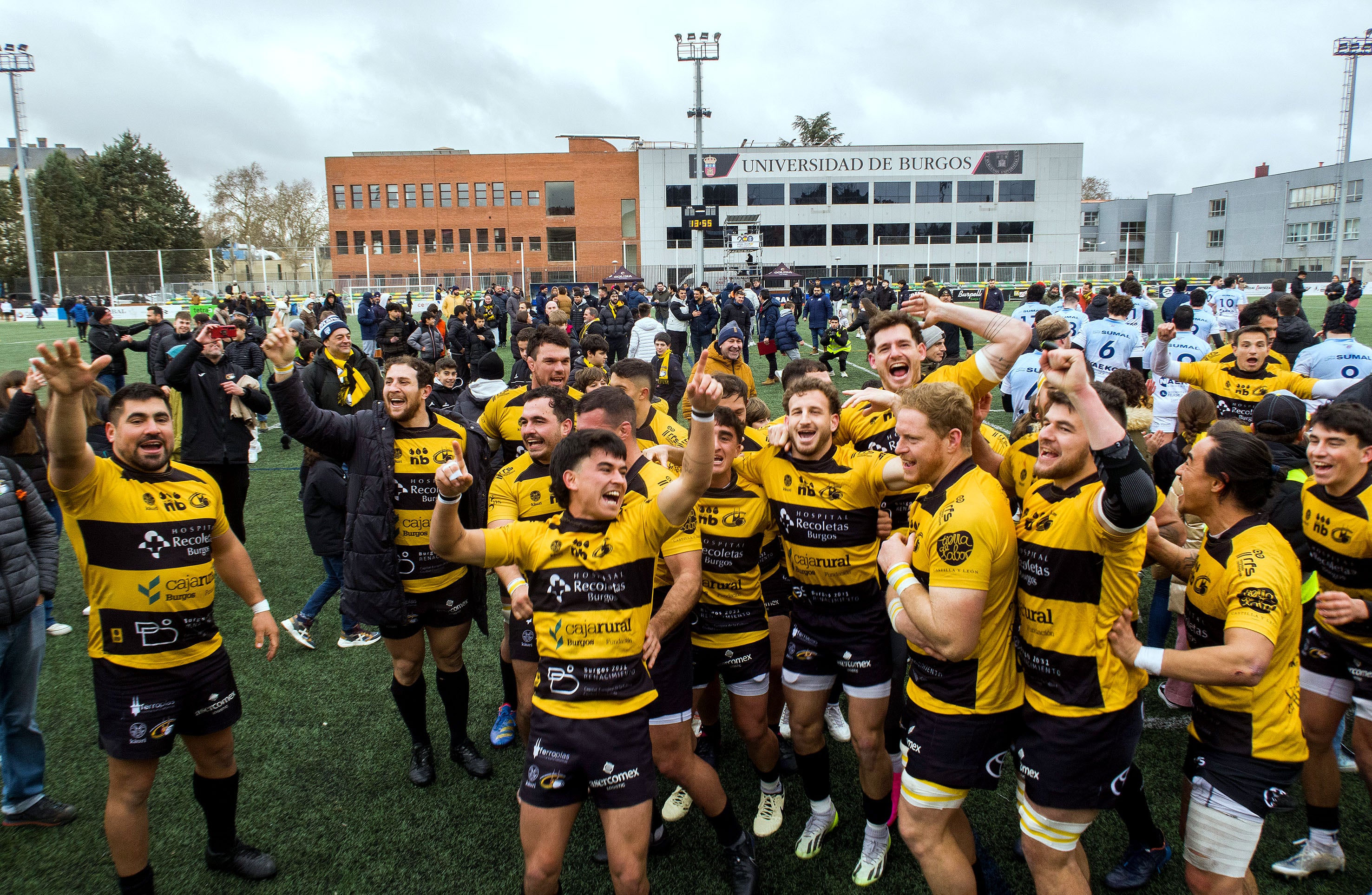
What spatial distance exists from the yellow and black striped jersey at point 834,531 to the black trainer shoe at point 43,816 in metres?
4.04

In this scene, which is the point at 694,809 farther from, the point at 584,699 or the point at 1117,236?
the point at 1117,236

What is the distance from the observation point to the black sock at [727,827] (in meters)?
3.57

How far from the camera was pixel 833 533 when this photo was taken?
3713 millimetres

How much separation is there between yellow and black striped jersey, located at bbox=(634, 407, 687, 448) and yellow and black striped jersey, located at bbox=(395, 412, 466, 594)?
45.2 inches

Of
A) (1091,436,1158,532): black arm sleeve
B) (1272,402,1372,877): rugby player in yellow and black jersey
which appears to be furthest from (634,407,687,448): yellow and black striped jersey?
(1272,402,1372,877): rugby player in yellow and black jersey

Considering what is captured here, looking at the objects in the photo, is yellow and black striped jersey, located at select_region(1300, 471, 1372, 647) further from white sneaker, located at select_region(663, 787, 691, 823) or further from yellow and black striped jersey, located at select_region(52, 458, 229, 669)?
yellow and black striped jersey, located at select_region(52, 458, 229, 669)

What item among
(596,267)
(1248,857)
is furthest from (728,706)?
(596,267)

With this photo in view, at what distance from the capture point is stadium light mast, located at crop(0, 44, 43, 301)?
123ft

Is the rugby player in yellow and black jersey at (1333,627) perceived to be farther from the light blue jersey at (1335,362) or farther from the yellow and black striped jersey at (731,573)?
the light blue jersey at (1335,362)

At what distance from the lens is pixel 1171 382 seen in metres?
8.56

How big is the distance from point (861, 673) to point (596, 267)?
53060 millimetres

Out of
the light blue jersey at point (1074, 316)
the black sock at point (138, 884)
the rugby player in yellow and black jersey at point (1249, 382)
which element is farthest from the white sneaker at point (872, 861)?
the light blue jersey at point (1074, 316)

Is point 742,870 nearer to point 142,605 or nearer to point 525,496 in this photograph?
point 525,496

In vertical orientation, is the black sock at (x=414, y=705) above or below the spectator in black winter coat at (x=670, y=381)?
below
